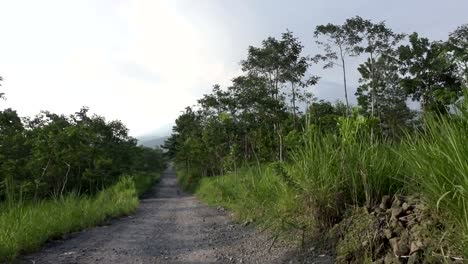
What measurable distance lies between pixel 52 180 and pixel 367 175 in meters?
16.6

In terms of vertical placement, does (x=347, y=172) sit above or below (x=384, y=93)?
below

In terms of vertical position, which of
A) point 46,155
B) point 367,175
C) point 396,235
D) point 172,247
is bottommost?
point 172,247

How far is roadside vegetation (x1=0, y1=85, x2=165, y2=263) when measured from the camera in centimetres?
670

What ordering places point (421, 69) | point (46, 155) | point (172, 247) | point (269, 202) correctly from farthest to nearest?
point (421, 69) < point (46, 155) < point (269, 202) < point (172, 247)

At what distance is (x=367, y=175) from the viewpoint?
480 cm

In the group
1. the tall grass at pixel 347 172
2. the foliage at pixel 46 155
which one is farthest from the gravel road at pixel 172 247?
the foliage at pixel 46 155

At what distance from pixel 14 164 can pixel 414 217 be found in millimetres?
16335

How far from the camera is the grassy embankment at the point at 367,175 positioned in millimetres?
3143

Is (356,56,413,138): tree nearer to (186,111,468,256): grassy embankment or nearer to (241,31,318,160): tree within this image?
(241,31,318,160): tree

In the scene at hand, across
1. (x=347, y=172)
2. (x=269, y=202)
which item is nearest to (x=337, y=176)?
(x=347, y=172)

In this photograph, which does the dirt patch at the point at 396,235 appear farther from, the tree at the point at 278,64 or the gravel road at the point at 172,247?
the tree at the point at 278,64

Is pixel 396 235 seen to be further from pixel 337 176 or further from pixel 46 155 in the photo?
pixel 46 155

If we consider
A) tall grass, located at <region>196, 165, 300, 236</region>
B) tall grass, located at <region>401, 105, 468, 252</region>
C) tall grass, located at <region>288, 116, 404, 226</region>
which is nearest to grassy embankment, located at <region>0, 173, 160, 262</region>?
tall grass, located at <region>196, 165, 300, 236</region>

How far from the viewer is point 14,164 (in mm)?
16406
